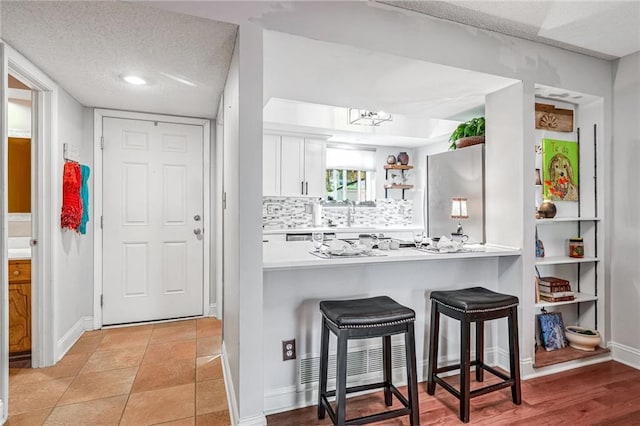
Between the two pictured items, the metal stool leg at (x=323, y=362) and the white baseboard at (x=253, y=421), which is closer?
the white baseboard at (x=253, y=421)

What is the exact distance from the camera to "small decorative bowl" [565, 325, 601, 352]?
2.70 m

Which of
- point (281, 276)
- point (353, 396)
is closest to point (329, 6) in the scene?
point (281, 276)

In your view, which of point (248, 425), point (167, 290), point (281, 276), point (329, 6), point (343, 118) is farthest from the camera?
point (343, 118)

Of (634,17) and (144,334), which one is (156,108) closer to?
(144,334)

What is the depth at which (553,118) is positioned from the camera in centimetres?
280

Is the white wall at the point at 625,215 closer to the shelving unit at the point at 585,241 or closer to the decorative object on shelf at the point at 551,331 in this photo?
the shelving unit at the point at 585,241

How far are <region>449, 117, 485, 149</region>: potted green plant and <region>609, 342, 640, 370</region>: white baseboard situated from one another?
1.93 metres

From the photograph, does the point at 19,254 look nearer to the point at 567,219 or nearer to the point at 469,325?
the point at 469,325

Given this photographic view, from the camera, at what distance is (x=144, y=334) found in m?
3.18

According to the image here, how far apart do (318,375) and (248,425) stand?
20.4 inches

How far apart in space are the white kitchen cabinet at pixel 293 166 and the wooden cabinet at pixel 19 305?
2623mm

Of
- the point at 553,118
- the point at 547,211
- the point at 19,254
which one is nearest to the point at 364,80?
the point at 553,118

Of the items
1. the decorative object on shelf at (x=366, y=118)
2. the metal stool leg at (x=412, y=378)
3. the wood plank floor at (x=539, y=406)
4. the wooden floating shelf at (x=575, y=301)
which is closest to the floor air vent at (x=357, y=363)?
the wood plank floor at (x=539, y=406)

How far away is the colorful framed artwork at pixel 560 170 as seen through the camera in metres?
2.78
